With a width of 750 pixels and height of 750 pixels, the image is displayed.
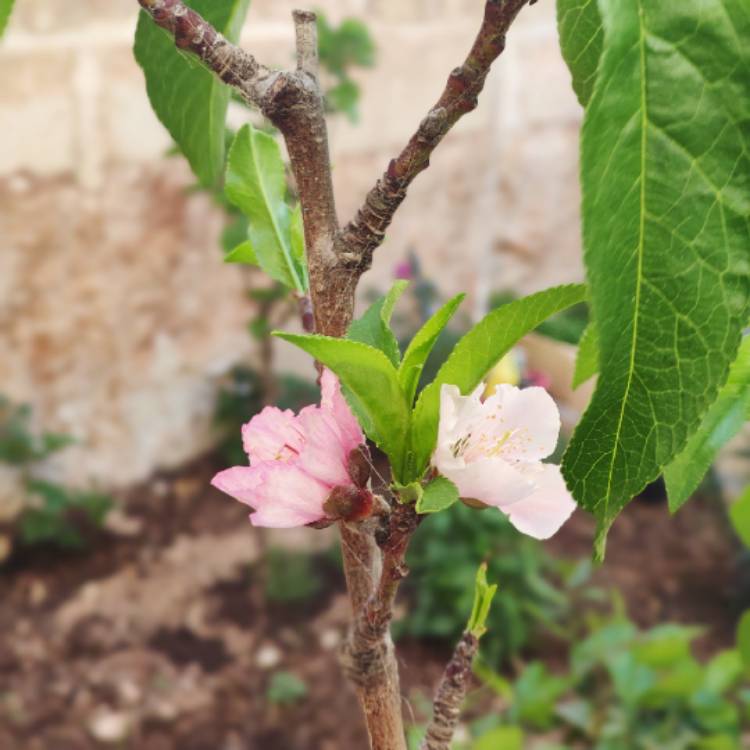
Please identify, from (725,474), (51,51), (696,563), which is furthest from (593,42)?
(725,474)

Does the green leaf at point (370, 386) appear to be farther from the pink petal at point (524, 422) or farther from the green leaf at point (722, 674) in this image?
the green leaf at point (722, 674)

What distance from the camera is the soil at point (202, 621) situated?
1.54 meters

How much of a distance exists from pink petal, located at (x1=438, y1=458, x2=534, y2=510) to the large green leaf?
0.06 m

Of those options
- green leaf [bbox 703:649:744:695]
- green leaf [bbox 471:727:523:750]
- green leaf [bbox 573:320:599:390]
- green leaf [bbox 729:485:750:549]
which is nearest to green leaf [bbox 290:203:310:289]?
green leaf [bbox 573:320:599:390]

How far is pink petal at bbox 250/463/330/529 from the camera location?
288mm

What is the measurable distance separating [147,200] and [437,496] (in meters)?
1.76

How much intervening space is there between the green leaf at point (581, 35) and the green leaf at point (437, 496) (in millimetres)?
119

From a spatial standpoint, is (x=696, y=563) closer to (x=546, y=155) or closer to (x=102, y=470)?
(x=546, y=155)

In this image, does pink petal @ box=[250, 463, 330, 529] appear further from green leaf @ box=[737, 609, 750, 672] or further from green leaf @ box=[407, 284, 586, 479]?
green leaf @ box=[737, 609, 750, 672]

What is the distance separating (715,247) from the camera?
0.76ft

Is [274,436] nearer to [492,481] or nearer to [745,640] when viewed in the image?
[492,481]

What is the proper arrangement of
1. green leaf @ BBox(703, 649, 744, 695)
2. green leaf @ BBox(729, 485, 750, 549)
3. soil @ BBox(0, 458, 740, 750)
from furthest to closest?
1. soil @ BBox(0, 458, 740, 750)
2. green leaf @ BBox(703, 649, 744, 695)
3. green leaf @ BBox(729, 485, 750, 549)

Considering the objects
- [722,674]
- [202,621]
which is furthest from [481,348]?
[202,621]

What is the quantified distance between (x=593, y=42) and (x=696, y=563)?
1.90 m
